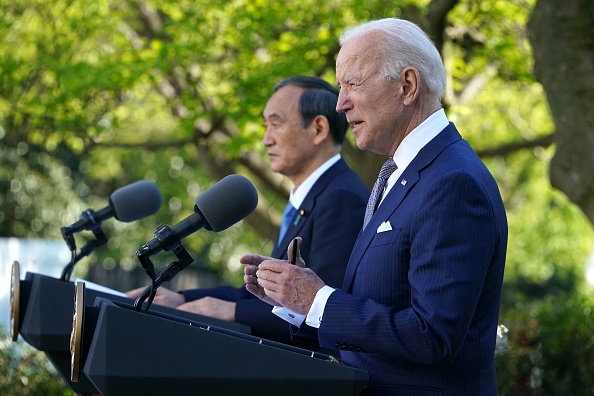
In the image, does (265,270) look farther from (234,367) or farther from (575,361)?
(575,361)

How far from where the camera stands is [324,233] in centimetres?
418

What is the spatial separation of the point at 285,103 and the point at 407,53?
1730 mm

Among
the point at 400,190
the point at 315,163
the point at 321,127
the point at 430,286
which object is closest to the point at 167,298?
the point at 315,163

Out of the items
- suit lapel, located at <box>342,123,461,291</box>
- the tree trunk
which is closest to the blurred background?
the tree trunk

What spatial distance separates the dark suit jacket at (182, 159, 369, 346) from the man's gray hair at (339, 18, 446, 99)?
1.20 m

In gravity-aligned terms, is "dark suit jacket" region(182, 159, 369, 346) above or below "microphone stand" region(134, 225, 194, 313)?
below

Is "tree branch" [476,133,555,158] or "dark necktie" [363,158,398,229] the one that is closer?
"dark necktie" [363,158,398,229]

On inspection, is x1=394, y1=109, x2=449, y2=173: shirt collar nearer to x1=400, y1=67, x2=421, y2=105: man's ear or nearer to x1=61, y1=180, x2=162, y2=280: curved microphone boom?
x1=400, y1=67, x2=421, y2=105: man's ear

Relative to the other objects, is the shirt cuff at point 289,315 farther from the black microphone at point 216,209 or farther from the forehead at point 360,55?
the forehead at point 360,55

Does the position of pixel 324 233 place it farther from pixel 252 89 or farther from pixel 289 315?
pixel 252 89

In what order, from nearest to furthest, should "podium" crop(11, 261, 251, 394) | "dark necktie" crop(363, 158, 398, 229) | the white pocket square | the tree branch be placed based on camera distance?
the white pocket square < "dark necktie" crop(363, 158, 398, 229) < "podium" crop(11, 261, 251, 394) < the tree branch

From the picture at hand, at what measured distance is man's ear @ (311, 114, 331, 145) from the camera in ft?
15.0

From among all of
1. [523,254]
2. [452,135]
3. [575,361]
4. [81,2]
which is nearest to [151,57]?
[81,2]

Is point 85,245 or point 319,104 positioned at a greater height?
point 85,245
